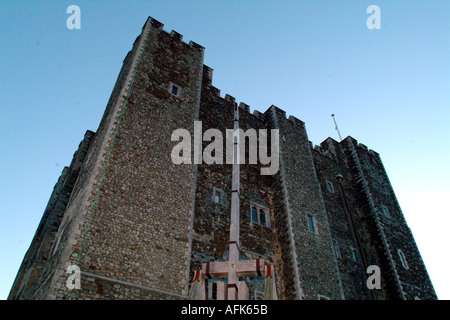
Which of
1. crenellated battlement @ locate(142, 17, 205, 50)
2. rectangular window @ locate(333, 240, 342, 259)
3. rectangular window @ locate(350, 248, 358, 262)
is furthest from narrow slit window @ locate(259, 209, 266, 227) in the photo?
crenellated battlement @ locate(142, 17, 205, 50)

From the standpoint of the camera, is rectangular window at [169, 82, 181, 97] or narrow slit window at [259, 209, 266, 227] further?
narrow slit window at [259, 209, 266, 227]

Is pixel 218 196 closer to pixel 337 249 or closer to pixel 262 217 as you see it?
pixel 262 217

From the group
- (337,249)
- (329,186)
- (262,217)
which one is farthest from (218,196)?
(329,186)

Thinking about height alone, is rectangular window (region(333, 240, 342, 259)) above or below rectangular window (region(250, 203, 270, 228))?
below

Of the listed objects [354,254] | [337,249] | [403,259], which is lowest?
[337,249]

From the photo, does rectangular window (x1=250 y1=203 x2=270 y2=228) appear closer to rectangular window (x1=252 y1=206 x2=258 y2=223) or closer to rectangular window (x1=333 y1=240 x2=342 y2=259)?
rectangular window (x1=252 y1=206 x2=258 y2=223)

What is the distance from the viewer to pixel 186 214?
14.1 meters

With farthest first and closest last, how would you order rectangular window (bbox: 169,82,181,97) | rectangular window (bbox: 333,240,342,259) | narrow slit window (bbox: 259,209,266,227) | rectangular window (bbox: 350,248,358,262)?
1. rectangular window (bbox: 350,248,358,262)
2. rectangular window (bbox: 333,240,342,259)
3. narrow slit window (bbox: 259,209,266,227)
4. rectangular window (bbox: 169,82,181,97)

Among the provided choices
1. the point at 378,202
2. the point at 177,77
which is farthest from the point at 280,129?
the point at 378,202

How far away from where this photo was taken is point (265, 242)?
1741cm

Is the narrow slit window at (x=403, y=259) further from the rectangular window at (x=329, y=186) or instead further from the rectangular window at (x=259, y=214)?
the rectangular window at (x=259, y=214)

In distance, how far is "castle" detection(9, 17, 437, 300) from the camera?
11.7 m
